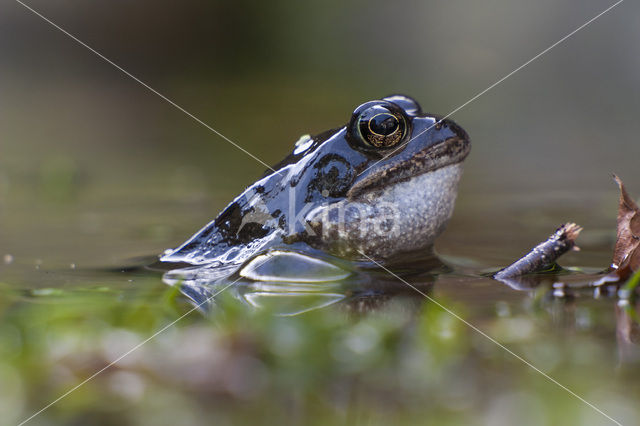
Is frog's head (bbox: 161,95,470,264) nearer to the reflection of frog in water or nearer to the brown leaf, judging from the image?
the reflection of frog in water

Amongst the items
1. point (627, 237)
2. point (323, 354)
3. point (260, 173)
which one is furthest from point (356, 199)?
point (260, 173)

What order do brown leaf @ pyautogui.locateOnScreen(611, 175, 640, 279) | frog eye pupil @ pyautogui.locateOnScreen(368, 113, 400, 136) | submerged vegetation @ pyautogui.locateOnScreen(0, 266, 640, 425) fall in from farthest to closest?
frog eye pupil @ pyautogui.locateOnScreen(368, 113, 400, 136)
brown leaf @ pyautogui.locateOnScreen(611, 175, 640, 279)
submerged vegetation @ pyautogui.locateOnScreen(0, 266, 640, 425)

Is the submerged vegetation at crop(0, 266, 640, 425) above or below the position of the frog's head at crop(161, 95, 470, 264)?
below

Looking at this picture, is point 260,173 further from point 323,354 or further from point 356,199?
point 323,354

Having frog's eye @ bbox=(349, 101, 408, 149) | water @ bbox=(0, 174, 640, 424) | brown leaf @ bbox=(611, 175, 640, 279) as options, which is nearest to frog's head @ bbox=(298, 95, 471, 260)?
frog's eye @ bbox=(349, 101, 408, 149)

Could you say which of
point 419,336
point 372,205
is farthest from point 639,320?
point 372,205

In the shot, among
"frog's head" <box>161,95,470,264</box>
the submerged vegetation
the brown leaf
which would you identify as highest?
"frog's head" <box>161,95,470,264</box>

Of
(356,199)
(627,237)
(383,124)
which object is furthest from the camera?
(356,199)

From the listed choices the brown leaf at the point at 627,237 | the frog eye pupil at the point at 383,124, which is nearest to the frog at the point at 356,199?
the frog eye pupil at the point at 383,124
